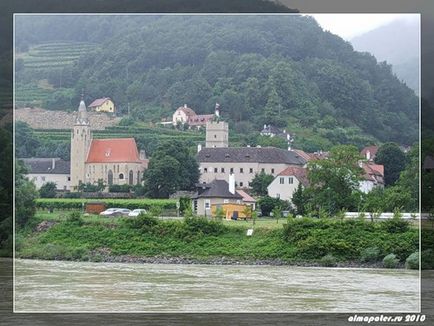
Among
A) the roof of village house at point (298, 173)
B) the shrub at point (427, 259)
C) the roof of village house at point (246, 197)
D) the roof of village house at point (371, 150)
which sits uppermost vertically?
the roof of village house at point (371, 150)

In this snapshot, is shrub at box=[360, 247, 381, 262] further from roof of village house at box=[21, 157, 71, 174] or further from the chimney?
roof of village house at box=[21, 157, 71, 174]

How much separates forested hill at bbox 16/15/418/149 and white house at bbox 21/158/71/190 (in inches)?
83.3

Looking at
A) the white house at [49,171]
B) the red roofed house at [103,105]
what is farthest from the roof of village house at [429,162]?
the red roofed house at [103,105]

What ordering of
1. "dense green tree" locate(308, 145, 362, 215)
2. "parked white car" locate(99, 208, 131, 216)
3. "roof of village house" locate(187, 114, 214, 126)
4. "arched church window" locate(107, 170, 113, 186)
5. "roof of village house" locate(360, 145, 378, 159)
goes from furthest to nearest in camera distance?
"roof of village house" locate(187, 114, 214, 126) < "roof of village house" locate(360, 145, 378, 159) < "arched church window" locate(107, 170, 113, 186) < "parked white car" locate(99, 208, 131, 216) < "dense green tree" locate(308, 145, 362, 215)

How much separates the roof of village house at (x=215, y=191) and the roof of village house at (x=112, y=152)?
177cm

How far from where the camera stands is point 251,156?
19.6 m

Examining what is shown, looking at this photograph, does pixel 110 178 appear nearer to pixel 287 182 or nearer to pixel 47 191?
pixel 47 191

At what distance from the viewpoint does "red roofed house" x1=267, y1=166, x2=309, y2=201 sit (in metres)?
18.7

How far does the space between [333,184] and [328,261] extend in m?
2.67

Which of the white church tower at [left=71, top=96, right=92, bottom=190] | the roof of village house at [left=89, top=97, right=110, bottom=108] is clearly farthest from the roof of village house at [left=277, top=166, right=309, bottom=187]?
the roof of village house at [left=89, top=97, right=110, bottom=108]

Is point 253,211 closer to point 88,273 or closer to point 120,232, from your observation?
point 120,232

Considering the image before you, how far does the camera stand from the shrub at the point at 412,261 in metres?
14.9

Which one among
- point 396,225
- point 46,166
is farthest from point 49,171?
point 396,225

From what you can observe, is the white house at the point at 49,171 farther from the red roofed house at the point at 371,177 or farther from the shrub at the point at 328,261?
the shrub at the point at 328,261
